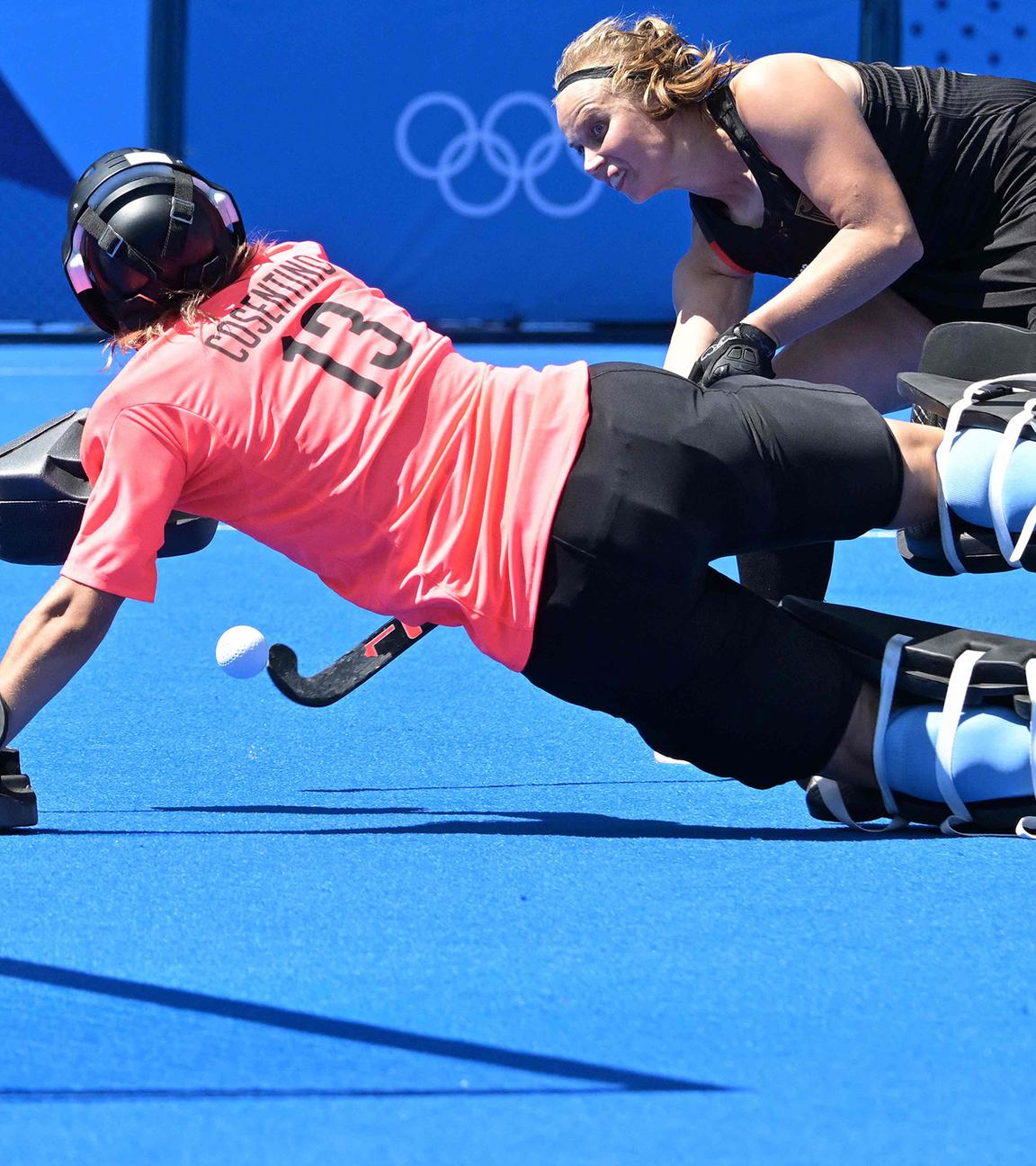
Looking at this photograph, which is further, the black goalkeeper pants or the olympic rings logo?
the olympic rings logo

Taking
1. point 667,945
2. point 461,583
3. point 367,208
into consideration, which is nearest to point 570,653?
point 461,583

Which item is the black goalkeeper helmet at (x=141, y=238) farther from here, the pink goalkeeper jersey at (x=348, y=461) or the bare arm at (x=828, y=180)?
the bare arm at (x=828, y=180)

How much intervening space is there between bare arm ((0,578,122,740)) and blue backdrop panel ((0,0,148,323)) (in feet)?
27.7

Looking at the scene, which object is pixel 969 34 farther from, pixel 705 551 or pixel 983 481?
pixel 705 551

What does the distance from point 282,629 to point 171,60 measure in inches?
271

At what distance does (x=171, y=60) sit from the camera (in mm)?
10852

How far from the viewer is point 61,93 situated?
10.7 metres

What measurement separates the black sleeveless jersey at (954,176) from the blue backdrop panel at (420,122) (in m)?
7.49

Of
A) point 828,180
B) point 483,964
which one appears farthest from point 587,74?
point 483,964

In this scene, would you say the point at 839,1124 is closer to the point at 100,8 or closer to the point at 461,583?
the point at 461,583

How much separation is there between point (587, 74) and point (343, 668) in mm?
1128

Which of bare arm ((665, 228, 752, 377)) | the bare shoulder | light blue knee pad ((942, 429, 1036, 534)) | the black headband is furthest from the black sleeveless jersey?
light blue knee pad ((942, 429, 1036, 534))

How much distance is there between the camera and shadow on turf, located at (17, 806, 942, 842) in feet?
9.57

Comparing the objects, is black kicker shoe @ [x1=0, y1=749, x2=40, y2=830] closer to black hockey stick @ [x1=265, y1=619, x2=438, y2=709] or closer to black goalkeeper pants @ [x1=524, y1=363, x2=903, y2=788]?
black hockey stick @ [x1=265, y1=619, x2=438, y2=709]
